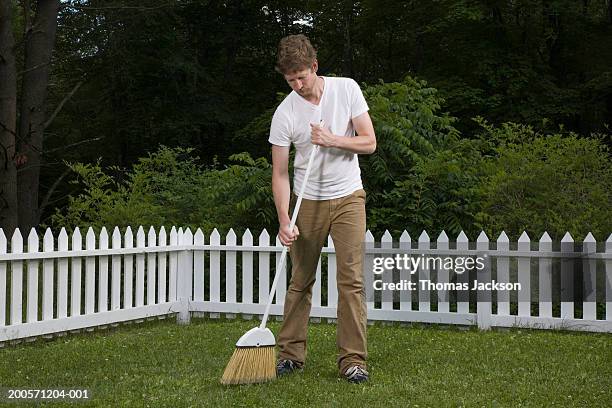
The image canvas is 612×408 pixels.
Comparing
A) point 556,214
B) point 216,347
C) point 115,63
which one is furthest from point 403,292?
point 115,63

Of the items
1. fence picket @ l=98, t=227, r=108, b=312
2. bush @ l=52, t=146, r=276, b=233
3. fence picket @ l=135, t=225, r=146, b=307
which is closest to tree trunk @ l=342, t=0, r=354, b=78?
bush @ l=52, t=146, r=276, b=233

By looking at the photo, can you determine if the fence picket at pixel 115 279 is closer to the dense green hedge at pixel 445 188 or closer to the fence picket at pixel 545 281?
the dense green hedge at pixel 445 188

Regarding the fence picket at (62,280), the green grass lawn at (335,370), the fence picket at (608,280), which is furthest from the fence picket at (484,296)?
Answer: the fence picket at (62,280)

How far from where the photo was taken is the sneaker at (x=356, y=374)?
458 cm

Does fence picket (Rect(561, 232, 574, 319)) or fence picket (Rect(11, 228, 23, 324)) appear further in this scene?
fence picket (Rect(561, 232, 574, 319))

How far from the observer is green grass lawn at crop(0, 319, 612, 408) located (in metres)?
4.24

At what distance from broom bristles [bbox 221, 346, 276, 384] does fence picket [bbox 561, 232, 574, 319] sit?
346 cm

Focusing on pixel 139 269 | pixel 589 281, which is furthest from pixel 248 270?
pixel 589 281

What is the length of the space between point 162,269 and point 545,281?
3.53 metres

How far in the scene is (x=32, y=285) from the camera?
21.8ft

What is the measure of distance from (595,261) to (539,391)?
9.60ft

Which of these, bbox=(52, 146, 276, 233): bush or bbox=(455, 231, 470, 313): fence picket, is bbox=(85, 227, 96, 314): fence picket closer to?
bbox=(52, 146, 276, 233): bush

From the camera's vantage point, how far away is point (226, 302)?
26.0 feet

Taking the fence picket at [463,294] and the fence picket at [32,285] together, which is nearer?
the fence picket at [32,285]
